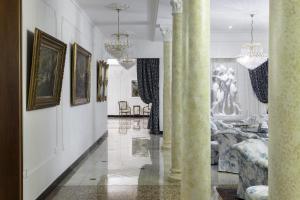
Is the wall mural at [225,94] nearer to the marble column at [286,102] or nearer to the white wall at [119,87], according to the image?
the white wall at [119,87]

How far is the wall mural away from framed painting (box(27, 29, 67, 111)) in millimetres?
8138

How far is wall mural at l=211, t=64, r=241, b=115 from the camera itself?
516 inches

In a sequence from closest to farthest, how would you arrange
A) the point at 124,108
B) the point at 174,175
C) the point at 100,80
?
the point at 174,175 → the point at 100,80 → the point at 124,108

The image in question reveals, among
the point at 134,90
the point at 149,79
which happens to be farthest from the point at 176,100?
the point at 134,90

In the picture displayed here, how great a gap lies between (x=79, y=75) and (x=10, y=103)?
4.92 metres

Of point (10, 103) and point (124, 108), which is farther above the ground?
point (10, 103)

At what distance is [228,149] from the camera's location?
7355 mm

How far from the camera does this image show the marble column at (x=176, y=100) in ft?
22.6

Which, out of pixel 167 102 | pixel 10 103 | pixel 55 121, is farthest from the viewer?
pixel 167 102

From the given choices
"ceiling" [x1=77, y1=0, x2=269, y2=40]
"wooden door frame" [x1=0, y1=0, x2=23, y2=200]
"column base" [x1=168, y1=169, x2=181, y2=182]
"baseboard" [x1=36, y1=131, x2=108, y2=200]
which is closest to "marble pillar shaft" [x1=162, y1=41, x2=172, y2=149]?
"ceiling" [x1=77, y1=0, x2=269, y2=40]

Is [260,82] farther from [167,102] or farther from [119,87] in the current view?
[119,87]

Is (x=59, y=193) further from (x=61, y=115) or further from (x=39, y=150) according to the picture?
(x=61, y=115)

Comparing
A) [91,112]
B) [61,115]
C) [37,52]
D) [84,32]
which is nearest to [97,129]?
[91,112]

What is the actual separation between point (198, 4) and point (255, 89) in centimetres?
936
